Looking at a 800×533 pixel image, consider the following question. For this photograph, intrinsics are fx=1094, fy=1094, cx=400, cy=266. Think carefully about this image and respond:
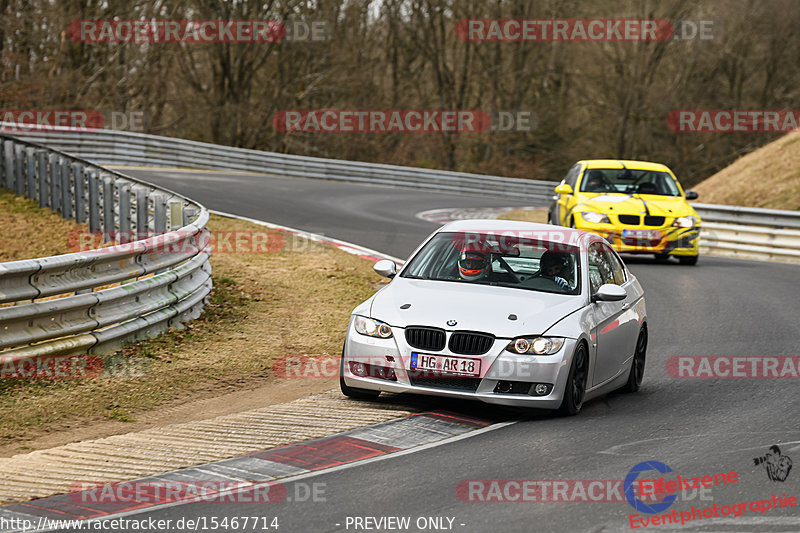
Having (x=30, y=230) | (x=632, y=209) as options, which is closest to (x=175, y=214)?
(x=30, y=230)

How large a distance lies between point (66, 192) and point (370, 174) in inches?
745

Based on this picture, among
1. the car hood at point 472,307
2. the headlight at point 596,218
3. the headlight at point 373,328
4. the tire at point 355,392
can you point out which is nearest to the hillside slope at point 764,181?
the headlight at point 596,218

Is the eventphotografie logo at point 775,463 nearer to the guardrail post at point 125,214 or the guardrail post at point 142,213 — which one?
the guardrail post at point 142,213

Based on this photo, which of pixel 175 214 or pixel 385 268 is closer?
pixel 385 268

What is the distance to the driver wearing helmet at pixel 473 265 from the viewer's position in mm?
8953

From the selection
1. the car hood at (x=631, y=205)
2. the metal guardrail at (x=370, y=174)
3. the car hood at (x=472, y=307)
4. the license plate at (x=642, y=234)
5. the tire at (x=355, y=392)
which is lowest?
the metal guardrail at (x=370, y=174)

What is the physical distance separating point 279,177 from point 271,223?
12124 mm

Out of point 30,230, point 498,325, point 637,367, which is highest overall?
point 498,325

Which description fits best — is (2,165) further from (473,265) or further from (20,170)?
(473,265)

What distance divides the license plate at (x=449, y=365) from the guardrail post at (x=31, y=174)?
13.9 m

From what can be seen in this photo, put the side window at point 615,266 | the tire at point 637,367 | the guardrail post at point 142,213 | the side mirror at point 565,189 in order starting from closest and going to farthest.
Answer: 1. the tire at point 637,367
2. the side window at point 615,266
3. the guardrail post at point 142,213
4. the side mirror at point 565,189

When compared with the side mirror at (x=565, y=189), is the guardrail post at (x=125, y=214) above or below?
below

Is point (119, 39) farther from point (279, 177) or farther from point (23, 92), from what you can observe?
point (279, 177)

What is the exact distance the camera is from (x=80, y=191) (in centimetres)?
1781
